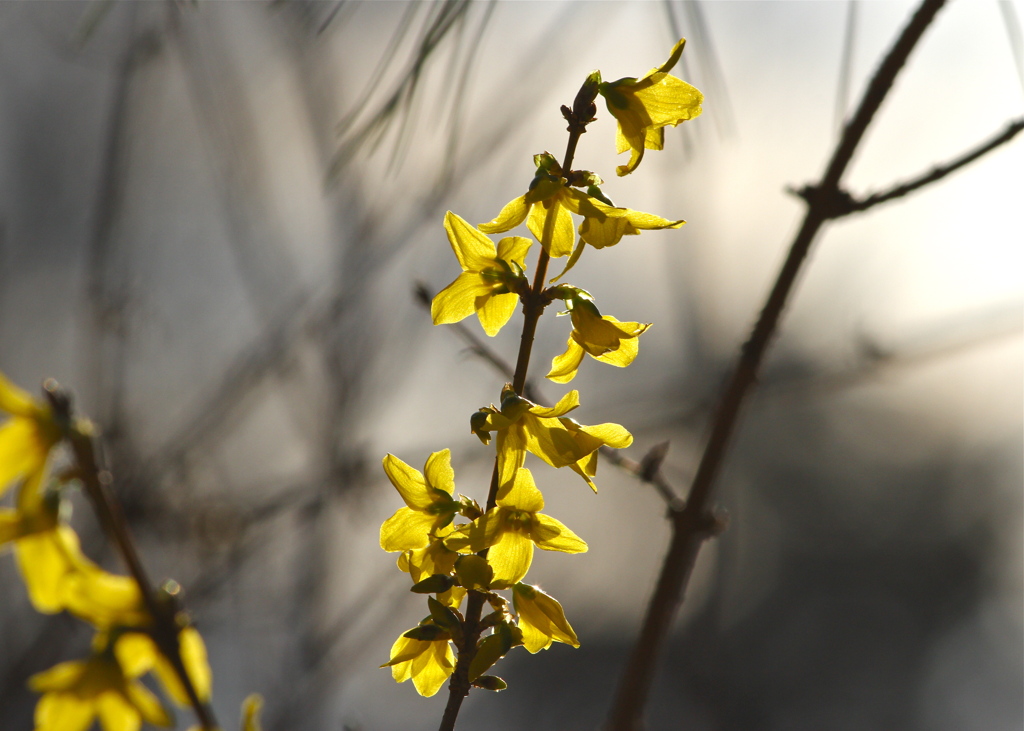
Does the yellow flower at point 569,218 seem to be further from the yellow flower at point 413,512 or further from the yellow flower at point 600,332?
the yellow flower at point 413,512

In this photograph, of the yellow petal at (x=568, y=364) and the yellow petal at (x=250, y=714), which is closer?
the yellow petal at (x=250, y=714)

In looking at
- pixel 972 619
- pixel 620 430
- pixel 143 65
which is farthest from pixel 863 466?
A: pixel 620 430

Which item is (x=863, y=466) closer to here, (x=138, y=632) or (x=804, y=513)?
(x=804, y=513)

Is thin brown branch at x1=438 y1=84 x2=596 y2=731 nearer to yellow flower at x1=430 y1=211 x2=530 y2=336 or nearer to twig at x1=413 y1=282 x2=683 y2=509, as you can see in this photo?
yellow flower at x1=430 y1=211 x2=530 y2=336

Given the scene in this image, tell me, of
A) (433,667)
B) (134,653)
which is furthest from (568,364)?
(134,653)

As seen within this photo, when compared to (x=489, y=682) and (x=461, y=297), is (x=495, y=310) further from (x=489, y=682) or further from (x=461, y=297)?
(x=489, y=682)

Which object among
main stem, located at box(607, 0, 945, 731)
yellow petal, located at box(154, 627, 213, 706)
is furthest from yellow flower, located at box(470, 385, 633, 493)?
main stem, located at box(607, 0, 945, 731)

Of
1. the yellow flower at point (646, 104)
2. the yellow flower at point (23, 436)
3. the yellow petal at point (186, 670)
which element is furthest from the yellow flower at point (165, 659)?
the yellow flower at point (646, 104)
